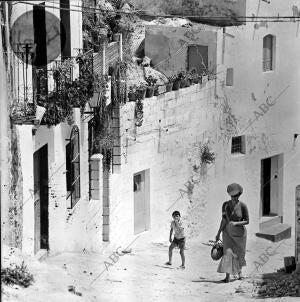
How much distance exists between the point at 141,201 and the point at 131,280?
15.3ft

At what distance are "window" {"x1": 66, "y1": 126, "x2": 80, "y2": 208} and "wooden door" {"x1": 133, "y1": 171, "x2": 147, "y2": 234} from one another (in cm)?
268

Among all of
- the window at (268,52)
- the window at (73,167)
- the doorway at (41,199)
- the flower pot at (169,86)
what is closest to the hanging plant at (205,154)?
the flower pot at (169,86)

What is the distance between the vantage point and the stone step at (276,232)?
24.8m

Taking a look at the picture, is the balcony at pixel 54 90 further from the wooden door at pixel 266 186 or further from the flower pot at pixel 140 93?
the wooden door at pixel 266 186

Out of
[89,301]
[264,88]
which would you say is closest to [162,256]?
[89,301]

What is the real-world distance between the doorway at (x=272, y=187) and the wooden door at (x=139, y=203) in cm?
619

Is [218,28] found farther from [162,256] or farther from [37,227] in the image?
[37,227]

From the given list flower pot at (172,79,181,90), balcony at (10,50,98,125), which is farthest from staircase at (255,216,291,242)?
balcony at (10,50,98,125)

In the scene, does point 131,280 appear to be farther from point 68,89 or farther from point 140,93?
point 140,93

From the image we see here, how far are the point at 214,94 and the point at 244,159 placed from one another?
91.9 inches

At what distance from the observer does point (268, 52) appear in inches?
1001

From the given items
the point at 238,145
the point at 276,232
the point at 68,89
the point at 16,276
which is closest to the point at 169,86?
the point at 238,145

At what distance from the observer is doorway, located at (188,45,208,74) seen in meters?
23.1

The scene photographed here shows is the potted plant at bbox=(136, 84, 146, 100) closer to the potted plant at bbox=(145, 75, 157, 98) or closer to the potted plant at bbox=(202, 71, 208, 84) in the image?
the potted plant at bbox=(145, 75, 157, 98)
